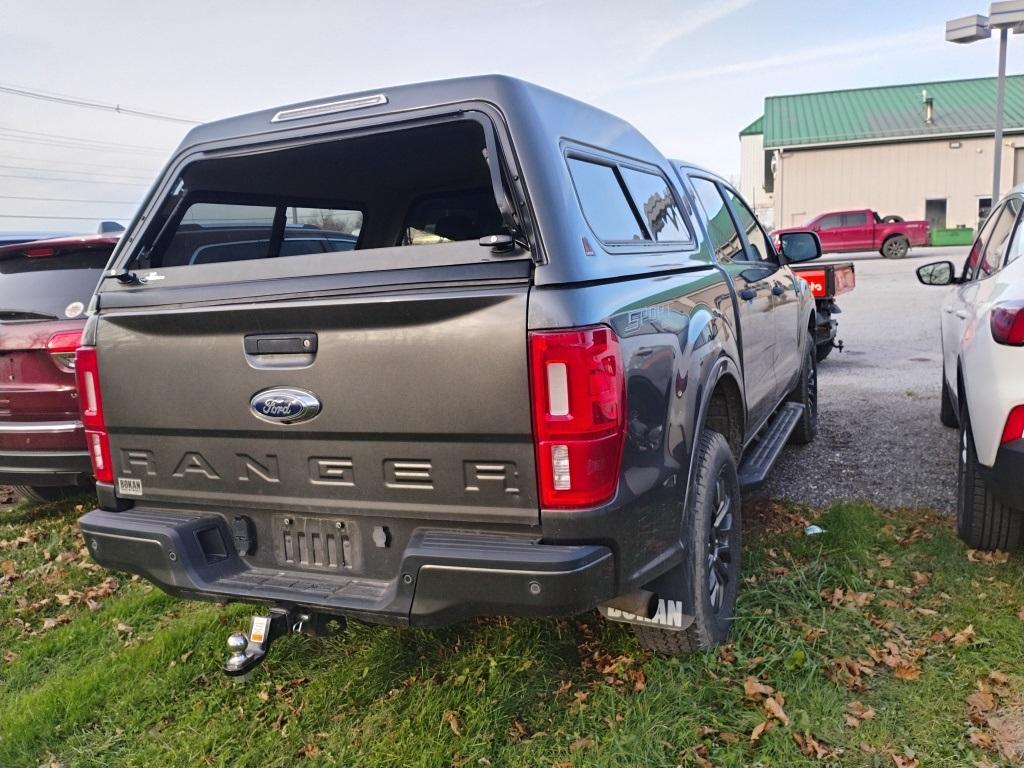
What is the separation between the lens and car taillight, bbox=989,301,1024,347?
3400 mm

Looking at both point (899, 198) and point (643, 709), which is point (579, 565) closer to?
point (643, 709)

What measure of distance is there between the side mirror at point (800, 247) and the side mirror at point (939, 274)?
754 mm

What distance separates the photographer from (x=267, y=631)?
2.82m

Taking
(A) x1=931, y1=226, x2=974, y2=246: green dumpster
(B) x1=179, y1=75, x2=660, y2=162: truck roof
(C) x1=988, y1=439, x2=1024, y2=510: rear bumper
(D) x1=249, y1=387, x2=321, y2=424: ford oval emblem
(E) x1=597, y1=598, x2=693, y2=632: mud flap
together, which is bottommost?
(A) x1=931, y1=226, x2=974, y2=246: green dumpster

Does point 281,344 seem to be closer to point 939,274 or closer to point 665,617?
point 665,617

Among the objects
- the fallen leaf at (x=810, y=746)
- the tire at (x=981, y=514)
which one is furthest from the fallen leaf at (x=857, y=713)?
the tire at (x=981, y=514)

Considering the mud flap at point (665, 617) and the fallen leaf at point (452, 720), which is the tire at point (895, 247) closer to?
the mud flap at point (665, 617)

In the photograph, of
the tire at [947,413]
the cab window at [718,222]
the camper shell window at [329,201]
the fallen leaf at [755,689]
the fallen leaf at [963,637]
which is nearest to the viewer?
the fallen leaf at [755,689]

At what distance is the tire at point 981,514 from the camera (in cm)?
397

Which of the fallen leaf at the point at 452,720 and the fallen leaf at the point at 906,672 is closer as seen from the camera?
the fallen leaf at the point at 452,720

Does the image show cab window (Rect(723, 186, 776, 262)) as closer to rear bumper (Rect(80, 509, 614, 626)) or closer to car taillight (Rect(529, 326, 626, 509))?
car taillight (Rect(529, 326, 626, 509))

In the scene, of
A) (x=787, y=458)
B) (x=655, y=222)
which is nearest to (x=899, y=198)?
(x=787, y=458)

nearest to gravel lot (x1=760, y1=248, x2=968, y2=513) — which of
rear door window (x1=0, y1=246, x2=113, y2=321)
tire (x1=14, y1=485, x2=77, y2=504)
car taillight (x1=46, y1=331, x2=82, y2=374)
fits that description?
car taillight (x1=46, y1=331, x2=82, y2=374)

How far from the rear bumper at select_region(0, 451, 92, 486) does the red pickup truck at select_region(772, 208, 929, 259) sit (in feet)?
92.5
